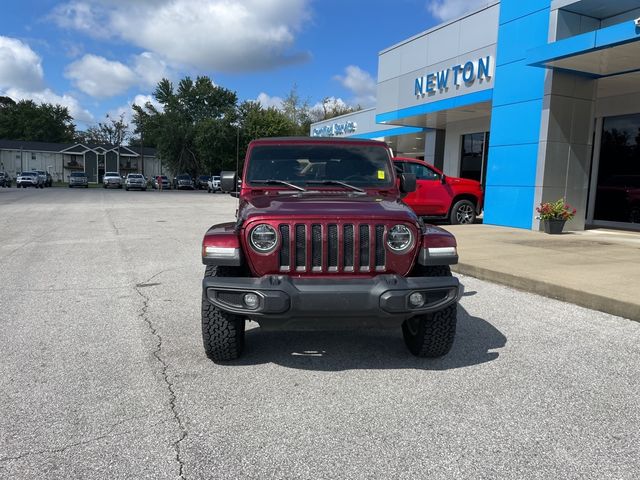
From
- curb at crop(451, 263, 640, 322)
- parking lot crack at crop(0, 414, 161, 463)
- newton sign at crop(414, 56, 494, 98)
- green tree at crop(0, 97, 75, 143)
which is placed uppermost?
green tree at crop(0, 97, 75, 143)

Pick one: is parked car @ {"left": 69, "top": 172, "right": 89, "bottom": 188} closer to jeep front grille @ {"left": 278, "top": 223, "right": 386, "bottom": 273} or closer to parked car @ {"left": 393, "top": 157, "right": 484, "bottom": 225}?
parked car @ {"left": 393, "top": 157, "right": 484, "bottom": 225}

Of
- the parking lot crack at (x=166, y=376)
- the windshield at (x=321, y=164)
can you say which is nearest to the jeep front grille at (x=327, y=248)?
the parking lot crack at (x=166, y=376)

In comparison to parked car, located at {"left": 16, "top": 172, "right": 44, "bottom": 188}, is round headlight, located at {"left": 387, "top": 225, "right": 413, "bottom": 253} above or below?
above

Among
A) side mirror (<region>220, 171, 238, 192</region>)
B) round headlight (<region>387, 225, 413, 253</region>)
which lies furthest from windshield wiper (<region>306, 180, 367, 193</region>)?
round headlight (<region>387, 225, 413, 253</region>)

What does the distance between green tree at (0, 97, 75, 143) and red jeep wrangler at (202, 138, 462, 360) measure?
104m

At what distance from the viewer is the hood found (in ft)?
11.8

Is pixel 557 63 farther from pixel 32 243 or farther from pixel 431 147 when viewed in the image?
pixel 32 243

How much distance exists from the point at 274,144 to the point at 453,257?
2.32 m

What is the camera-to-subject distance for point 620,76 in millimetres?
12156

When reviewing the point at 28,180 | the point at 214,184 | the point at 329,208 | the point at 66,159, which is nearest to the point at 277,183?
the point at 329,208

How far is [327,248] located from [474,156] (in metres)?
16.5

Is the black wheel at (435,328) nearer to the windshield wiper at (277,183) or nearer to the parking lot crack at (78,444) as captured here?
the windshield wiper at (277,183)

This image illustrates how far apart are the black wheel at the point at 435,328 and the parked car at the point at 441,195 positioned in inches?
352

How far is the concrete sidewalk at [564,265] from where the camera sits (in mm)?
5781
